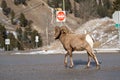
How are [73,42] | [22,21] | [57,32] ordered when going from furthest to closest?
[22,21], [57,32], [73,42]

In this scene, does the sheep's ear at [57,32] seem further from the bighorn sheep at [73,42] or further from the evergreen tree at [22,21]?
the evergreen tree at [22,21]

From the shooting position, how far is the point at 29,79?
611 inches

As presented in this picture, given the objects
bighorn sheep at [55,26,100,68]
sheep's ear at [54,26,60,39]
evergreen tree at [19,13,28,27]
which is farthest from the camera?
evergreen tree at [19,13,28,27]

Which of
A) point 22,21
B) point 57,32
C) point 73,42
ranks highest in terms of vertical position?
point 57,32

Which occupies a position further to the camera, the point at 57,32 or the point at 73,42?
the point at 57,32

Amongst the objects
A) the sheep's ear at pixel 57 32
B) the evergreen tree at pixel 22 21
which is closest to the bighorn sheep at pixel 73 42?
the sheep's ear at pixel 57 32

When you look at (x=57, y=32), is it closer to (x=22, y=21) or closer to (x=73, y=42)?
(x=73, y=42)

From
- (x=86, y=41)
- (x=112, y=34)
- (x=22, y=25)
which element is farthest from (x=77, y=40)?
(x=22, y=25)

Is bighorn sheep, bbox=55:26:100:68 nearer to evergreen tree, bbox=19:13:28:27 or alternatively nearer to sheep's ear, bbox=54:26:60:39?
sheep's ear, bbox=54:26:60:39

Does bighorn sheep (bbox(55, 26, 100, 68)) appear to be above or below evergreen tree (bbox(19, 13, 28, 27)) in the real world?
above

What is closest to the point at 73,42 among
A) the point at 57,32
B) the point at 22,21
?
the point at 57,32

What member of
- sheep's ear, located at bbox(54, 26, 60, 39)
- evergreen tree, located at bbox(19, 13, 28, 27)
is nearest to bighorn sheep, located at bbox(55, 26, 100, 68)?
sheep's ear, located at bbox(54, 26, 60, 39)

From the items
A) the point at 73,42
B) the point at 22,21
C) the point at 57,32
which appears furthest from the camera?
Answer: the point at 22,21

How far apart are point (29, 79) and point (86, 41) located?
4.98m
